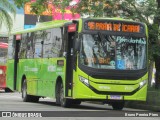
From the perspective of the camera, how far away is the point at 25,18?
6931cm

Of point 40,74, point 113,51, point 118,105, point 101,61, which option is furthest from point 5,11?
point 101,61

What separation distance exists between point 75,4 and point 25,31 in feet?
11.2

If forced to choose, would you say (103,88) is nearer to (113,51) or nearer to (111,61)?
(111,61)

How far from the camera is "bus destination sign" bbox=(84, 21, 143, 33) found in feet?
71.2

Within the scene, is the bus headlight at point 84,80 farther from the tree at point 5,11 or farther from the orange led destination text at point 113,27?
the tree at point 5,11

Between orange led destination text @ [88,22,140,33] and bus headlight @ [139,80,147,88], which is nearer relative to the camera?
orange led destination text @ [88,22,140,33]

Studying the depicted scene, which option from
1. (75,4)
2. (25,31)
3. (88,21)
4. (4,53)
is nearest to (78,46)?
(88,21)

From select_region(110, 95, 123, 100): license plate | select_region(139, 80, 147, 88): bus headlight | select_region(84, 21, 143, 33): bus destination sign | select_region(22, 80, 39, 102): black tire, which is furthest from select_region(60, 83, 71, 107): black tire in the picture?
select_region(22, 80, 39, 102): black tire

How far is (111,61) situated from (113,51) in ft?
→ 1.23

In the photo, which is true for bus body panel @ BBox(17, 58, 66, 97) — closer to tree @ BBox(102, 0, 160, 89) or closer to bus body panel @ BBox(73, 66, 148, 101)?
bus body panel @ BBox(73, 66, 148, 101)

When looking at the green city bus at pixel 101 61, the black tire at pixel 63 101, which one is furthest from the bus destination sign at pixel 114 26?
the black tire at pixel 63 101

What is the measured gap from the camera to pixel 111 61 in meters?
21.7

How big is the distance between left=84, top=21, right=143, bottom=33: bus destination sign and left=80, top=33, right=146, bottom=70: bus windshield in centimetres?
25

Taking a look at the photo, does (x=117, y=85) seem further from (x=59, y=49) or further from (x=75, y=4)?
(x=75, y=4)
